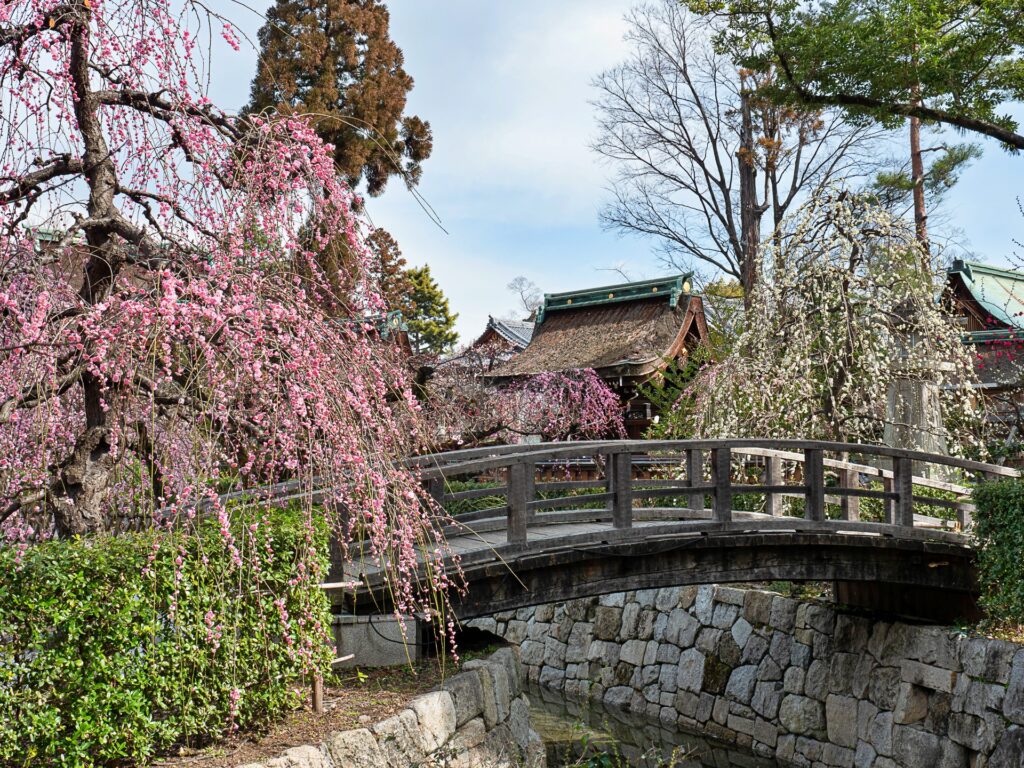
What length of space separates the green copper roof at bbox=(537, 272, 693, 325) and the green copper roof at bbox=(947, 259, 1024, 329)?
4.99 meters

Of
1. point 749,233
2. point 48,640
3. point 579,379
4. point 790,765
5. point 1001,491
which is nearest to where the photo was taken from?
point 48,640

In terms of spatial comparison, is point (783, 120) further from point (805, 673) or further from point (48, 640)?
point (48, 640)

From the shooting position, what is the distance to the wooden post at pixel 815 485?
326 inches

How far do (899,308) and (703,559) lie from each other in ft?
18.9

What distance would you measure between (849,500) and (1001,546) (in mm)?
1420

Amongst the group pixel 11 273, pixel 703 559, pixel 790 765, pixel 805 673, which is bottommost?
pixel 790 765

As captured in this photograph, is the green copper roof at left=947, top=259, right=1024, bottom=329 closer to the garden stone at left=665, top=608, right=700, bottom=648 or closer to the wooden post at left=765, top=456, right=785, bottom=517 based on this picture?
the garden stone at left=665, top=608, right=700, bottom=648

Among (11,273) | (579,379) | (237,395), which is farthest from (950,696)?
(579,379)

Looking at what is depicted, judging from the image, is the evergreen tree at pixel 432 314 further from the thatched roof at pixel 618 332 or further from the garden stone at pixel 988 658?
the garden stone at pixel 988 658

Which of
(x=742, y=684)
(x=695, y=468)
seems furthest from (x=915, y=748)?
(x=695, y=468)

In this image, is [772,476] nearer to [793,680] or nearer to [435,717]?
[793,680]

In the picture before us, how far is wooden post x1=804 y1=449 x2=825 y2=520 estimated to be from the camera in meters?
8.29

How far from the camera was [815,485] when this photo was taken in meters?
8.34

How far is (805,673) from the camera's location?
9.95m
